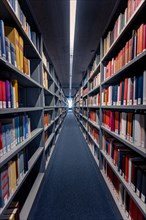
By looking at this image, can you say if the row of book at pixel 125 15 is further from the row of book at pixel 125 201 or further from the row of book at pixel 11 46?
the row of book at pixel 125 201

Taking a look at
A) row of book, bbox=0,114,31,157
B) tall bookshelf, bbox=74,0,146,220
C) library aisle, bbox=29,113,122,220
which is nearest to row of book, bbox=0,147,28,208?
row of book, bbox=0,114,31,157

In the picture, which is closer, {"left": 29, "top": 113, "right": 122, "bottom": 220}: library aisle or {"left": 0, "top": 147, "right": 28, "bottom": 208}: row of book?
{"left": 0, "top": 147, "right": 28, "bottom": 208}: row of book

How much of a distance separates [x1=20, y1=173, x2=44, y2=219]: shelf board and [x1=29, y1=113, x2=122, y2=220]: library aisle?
0.29 feet

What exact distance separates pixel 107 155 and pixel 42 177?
1.07 m

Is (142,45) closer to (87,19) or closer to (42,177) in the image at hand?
(87,19)

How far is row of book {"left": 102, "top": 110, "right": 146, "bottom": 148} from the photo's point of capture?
102 centimetres

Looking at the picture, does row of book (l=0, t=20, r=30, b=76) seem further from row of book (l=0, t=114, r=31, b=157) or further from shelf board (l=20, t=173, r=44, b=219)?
shelf board (l=20, t=173, r=44, b=219)

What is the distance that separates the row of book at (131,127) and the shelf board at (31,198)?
127 cm

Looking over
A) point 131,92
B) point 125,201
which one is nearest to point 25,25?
point 131,92

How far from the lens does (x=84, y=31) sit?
8.36 feet

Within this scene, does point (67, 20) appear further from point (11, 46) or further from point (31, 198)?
point (31, 198)

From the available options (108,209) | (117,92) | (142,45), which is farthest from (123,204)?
(142,45)

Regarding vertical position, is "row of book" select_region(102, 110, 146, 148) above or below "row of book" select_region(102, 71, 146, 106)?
below

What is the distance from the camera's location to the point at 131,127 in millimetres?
1215
